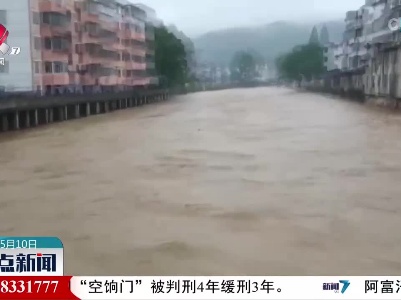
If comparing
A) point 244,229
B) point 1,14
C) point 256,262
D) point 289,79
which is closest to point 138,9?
point 1,14

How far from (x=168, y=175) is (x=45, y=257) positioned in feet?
4.31

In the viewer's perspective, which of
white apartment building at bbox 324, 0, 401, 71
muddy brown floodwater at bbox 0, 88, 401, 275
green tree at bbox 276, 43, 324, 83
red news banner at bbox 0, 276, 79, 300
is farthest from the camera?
green tree at bbox 276, 43, 324, 83

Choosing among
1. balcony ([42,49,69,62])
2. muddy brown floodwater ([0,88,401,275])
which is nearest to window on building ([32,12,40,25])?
balcony ([42,49,69,62])

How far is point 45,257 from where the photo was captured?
1008 millimetres

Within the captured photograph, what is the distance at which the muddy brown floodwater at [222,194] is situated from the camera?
1.24 m

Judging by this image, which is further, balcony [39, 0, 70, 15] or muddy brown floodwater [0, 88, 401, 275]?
balcony [39, 0, 70, 15]

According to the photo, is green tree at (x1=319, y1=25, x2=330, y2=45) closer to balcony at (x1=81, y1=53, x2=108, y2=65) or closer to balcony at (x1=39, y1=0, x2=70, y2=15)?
balcony at (x1=81, y1=53, x2=108, y2=65)

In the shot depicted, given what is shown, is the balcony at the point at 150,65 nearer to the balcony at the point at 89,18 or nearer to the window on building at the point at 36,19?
the balcony at the point at 89,18

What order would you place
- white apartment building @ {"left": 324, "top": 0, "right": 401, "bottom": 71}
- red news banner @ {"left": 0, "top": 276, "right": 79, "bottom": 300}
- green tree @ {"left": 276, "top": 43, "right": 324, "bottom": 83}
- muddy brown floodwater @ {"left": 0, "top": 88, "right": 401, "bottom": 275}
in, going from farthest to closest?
green tree @ {"left": 276, "top": 43, "right": 324, "bottom": 83} → white apartment building @ {"left": 324, "top": 0, "right": 401, "bottom": 71} → muddy brown floodwater @ {"left": 0, "top": 88, "right": 401, "bottom": 275} → red news banner @ {"left": 0, "top": 276, "right": 79, "bottom": 300}

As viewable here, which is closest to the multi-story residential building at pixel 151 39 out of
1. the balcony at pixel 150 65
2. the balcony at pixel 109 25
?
the balcony at pixel 150 65

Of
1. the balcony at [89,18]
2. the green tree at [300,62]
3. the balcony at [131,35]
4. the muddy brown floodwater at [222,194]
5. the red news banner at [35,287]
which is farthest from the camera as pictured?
the balcony at [89,18]

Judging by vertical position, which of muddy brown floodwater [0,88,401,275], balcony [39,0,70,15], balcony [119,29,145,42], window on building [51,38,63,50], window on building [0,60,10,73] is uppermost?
balcony [39,0,70,15]

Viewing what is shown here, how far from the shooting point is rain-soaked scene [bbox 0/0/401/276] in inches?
50.3

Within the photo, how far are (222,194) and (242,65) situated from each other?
0.41 meters
